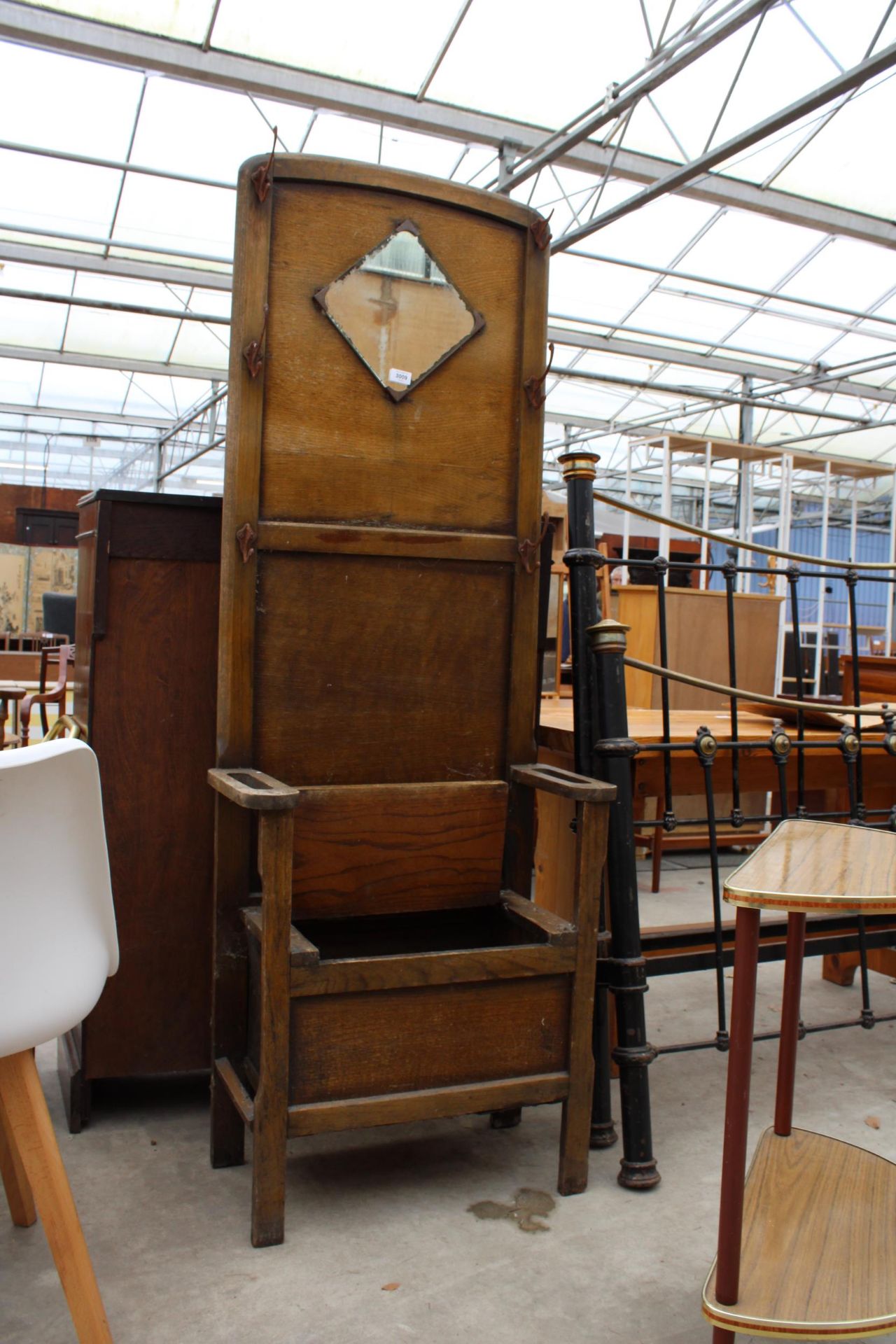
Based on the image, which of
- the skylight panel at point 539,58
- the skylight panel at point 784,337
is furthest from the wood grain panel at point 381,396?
the skylight panel at point 784,337

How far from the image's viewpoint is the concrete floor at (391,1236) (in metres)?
1.55

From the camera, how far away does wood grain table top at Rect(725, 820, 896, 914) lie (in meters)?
1.15

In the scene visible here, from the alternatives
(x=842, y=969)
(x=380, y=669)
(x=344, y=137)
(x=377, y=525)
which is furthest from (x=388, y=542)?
(x=344, y=137)

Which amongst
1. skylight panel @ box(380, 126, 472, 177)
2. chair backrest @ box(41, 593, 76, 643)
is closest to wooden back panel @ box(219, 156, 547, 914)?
skylight panel @ box(380, 126, 472, 177)

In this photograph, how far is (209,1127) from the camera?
214 centimetres

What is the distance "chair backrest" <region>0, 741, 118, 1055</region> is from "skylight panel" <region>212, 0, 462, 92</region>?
6323 millimetres

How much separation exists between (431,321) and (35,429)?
54.4ft

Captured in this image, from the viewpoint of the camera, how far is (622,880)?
2125 mm

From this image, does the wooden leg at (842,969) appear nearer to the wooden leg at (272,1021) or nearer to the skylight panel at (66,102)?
the wooden leg at (272,1021)

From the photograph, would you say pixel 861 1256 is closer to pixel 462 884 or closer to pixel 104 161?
pixel 462 884

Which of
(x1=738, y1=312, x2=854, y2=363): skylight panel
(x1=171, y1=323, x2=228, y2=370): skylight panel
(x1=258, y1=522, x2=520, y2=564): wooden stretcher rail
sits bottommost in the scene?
(x1=258, y1=522, x2=520, y2=564): wooden stretcher rail

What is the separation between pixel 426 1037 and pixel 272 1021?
28cm

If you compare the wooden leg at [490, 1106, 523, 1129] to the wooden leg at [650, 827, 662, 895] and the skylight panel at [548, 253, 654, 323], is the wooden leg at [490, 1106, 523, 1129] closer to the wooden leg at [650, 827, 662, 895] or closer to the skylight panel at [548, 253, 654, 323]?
the wooden leg at [650, 827, 662, 895]

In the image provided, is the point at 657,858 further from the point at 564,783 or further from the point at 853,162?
the point at 853,162
